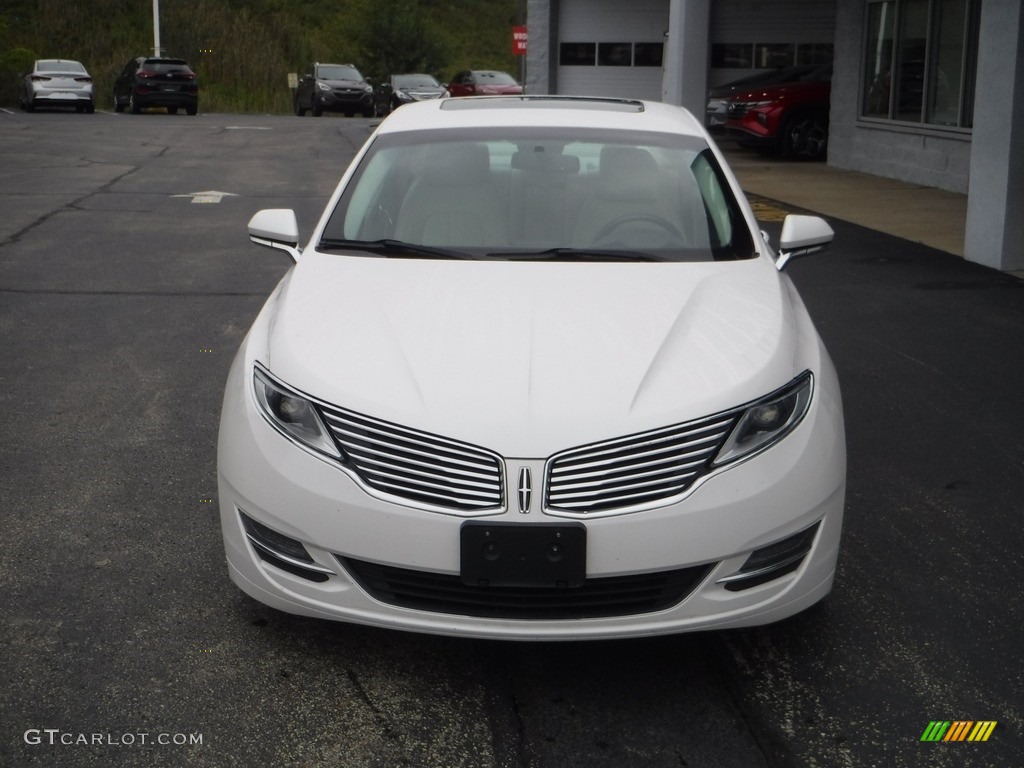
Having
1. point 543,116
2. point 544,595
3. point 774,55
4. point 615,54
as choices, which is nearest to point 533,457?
point 544,595

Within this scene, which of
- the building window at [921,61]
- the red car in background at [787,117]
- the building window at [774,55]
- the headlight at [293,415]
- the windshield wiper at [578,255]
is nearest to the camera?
the headlight at [293,415]

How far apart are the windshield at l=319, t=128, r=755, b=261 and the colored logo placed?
1787 mm

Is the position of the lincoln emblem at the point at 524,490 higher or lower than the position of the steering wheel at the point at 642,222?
lower

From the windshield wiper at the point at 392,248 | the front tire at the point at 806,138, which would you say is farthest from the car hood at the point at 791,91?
the windshield wiper at the point at 392,248

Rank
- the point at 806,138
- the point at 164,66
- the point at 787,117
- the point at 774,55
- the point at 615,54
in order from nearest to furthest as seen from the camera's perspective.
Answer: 1. the point at 787,117
2. the point at 806,138
3. the point at 774,55
4. the point at 615,54
5. the point at 164,66

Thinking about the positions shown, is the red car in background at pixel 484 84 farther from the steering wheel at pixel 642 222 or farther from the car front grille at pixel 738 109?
the steering wheel at pixel 642 222

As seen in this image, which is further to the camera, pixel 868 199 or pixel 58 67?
pixel 58 67

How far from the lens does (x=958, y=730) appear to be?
328 cm

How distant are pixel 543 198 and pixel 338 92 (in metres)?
35.4

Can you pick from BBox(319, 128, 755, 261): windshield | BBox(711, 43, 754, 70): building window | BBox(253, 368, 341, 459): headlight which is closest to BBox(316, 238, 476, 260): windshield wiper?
BBox(319, 128, 755, 261): windshield

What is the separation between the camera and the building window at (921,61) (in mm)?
15484

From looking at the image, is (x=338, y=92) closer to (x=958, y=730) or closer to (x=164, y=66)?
(x=164, y=66)

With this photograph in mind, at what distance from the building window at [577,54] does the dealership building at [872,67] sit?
0.04m

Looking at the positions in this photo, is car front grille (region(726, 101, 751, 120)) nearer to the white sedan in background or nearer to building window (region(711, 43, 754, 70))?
building window (region(711, 43, 754, 70))
